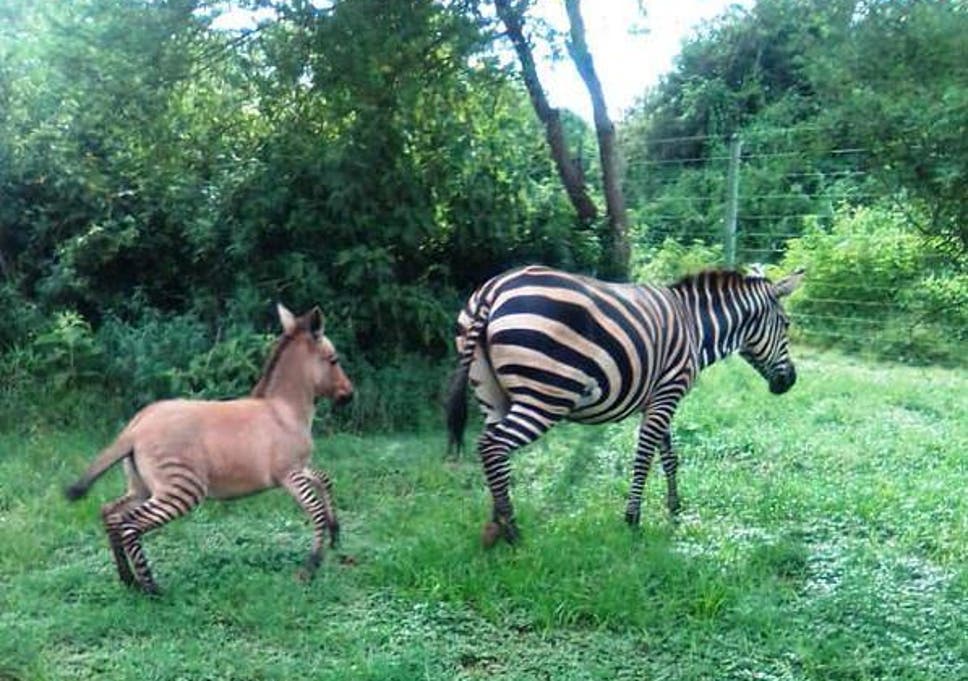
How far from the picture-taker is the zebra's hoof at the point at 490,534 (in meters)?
5.20

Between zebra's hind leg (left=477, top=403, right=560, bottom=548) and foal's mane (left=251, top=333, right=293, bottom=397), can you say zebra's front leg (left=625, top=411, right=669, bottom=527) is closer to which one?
zebra's hind leg (left=477, top=403, right=560, bottom=548)

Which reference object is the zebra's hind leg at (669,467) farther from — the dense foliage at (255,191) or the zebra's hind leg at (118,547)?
the zebra's hind leg at (118,547)

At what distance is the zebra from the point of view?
5316mm

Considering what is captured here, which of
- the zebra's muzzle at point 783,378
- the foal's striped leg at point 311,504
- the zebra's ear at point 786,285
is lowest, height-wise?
the foal's striped leg at point 311,504

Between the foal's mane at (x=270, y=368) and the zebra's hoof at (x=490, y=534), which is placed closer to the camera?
the zebra's hoof at (x=490, y=534)

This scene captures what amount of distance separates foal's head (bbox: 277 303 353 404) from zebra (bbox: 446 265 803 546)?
656mm

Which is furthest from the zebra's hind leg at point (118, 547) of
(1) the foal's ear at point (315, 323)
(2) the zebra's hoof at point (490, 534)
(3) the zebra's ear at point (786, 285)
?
(3) the zebra's ear at point (786, 285)

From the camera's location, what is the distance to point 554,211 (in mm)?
9883

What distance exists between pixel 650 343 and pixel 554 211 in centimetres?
433

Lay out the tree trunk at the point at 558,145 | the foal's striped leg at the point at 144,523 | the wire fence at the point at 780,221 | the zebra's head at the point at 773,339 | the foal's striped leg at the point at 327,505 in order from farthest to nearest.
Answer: the wire fence at the point at 780,221, the tree trunk at the point at 558,145, the zebra's head at the point at 773,339, the foal's striped leg at the point at 327,505, the foal's striped leg at the point at 144,523

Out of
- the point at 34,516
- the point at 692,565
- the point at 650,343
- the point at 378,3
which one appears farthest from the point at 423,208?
the point at 692,565

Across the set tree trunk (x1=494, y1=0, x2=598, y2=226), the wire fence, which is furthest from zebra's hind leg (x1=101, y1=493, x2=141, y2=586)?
the wire fence

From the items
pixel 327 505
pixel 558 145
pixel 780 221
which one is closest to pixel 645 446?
pixel 327 505

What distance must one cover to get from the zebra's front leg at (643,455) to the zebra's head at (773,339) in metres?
1.20
